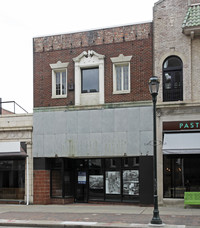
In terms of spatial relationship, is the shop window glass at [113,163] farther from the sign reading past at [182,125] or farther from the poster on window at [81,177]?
the sign reading past at [182,125]

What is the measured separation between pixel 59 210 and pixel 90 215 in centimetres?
251

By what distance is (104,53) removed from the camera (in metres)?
20.8

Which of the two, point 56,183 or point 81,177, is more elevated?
point 81,177

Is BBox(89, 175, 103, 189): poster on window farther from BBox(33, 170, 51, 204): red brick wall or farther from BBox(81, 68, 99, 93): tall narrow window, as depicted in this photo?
BBox(81, 68, 99, 93): tall narrow window

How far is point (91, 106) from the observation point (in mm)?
20500

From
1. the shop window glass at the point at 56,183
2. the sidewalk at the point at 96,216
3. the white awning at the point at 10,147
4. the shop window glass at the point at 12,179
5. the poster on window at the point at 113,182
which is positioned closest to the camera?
the sidewalk at the point at 96,216

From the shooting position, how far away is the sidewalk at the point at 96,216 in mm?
14157

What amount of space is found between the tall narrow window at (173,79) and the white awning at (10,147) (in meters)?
8.62

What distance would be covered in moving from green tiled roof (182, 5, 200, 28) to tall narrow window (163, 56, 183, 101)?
1.83 m

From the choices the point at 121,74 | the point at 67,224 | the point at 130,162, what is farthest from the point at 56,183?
the point at 67,224

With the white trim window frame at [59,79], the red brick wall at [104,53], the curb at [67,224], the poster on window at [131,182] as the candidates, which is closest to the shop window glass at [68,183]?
Result: the poster on window at [131,182]

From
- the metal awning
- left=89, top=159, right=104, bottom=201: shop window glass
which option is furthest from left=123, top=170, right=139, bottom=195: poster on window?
the metal awning

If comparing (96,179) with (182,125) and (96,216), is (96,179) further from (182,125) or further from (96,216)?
(182,125)

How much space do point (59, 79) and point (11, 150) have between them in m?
4.86
